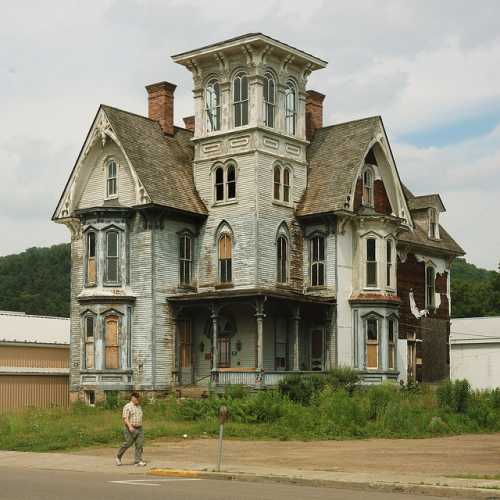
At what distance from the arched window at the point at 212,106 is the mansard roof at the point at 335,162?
4.36m

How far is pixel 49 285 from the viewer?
370ft

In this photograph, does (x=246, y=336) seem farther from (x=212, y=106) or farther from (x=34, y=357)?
(x=34, y=357)

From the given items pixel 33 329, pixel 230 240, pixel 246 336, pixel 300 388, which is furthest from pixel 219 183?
pixel 33 329

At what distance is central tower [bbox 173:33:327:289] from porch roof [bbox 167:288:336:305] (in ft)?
3.20

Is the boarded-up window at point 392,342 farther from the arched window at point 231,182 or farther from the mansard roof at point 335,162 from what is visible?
the arched window at point 231,182

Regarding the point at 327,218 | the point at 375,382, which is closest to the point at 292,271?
the point at 327,218

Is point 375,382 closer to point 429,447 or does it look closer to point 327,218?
point 327,218

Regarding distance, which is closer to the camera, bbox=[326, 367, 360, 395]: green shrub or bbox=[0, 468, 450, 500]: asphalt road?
bbox=[0, 468, 450, 500]: asphalt road

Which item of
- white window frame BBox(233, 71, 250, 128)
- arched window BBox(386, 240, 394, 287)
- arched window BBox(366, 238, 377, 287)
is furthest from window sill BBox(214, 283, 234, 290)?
arched window BBox(386, 240, 394, 287)

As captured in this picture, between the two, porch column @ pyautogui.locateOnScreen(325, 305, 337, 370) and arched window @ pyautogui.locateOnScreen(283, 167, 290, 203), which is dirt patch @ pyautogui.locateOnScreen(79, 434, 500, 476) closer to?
porch column @ pyautogui.locateOnScreen(325, 305, 337, 370)

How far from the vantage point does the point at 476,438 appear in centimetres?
3111

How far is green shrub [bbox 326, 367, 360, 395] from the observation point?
127ft

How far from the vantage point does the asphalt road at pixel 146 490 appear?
54.6 feet

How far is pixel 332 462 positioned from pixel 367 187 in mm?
21633
